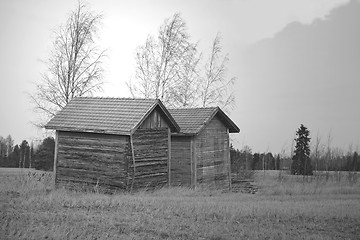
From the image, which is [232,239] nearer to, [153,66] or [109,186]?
[109,186]

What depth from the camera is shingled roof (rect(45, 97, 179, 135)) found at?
18.0 meters

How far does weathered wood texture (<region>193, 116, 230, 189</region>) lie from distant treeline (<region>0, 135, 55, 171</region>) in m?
13.0

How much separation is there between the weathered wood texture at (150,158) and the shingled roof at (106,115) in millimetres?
685

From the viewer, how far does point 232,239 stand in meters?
9.20

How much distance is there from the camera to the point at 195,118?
22312 mm

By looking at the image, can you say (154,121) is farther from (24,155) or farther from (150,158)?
(24,155)

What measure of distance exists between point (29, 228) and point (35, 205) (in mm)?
3105

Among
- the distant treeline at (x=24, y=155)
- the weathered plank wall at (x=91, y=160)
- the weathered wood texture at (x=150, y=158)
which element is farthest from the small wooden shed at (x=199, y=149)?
the distant treeline at (x=24, y=155)

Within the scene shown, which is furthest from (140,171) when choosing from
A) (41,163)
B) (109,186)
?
Result: (41,163)

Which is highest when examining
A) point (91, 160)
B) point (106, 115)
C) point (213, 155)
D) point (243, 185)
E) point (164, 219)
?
point (106, 115)

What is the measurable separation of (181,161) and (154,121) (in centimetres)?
359

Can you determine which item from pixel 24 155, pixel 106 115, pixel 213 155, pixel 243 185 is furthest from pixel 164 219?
pixel 24 155

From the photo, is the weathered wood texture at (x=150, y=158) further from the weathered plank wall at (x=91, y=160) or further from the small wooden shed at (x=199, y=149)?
the small wooden shed at (x=199, y=149)

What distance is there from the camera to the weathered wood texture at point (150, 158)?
59.4 ft
